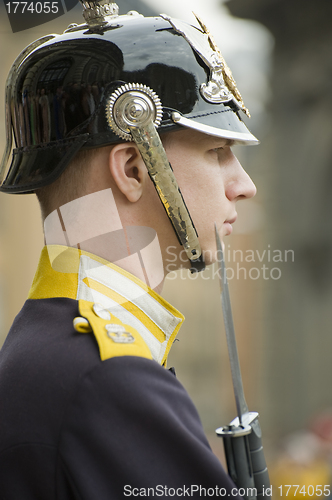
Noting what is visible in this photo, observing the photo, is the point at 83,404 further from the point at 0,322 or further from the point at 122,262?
the point at 0,322

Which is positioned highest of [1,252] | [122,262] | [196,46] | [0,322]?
[196,46]

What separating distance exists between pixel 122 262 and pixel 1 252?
4.03m

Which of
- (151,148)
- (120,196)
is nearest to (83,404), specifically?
(120,196)

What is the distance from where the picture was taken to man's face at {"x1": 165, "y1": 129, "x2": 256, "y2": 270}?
1474 mm

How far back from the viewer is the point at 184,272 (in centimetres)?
732

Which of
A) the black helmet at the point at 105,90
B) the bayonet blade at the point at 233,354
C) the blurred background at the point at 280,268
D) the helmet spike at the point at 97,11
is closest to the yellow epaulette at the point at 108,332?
the bayonet blade at the point at 233,354

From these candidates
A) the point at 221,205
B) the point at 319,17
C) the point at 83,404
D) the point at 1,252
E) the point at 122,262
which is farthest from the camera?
the point at 319,17

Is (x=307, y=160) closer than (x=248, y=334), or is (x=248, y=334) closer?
(x=307, y=160)

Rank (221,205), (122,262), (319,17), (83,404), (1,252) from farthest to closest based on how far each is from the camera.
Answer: (319,17), (1,252), (221,205), (122,262), (83,404)

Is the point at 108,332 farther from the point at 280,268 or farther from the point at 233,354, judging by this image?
the point at 280,268

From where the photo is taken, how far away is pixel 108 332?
116 centimetres

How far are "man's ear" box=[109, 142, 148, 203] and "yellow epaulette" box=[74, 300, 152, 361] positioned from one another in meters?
0.33

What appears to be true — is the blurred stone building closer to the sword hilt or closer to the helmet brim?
the helmet brim

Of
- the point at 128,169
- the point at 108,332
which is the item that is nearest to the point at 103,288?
the point at 108,332
